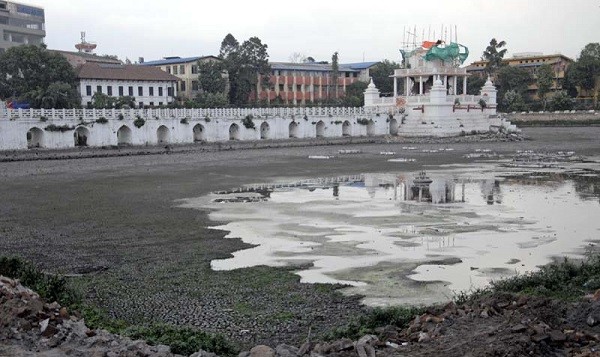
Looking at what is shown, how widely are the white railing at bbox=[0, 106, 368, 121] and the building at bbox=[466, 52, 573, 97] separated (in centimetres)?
3677

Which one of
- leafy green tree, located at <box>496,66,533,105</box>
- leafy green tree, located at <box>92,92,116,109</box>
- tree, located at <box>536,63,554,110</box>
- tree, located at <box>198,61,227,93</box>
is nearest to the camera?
leafy green tree, located at <box>92,92,116,109</box>

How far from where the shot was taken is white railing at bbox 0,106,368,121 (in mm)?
44812

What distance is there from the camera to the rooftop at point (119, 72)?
63.8 m

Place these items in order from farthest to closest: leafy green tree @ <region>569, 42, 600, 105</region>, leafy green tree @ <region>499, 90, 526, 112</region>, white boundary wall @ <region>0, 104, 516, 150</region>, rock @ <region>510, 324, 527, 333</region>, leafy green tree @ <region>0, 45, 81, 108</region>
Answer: leafy green tree @ <region>499, 90, 526, 112</region>, leafy green tree @ <region>569, 42, 600, 105</region>, leafy green tree @ <region>0, 45, 81, 108</region>, white boundary wall @ <region>0, 104, 516, 150</region>, rock @ <region>510, 324, 527, 333</region>

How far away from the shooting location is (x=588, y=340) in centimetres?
766

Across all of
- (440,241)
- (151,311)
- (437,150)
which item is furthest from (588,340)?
(437,150)

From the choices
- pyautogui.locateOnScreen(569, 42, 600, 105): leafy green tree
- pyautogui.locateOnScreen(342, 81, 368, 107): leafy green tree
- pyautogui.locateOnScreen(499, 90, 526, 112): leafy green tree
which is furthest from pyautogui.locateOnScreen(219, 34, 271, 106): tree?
pyautogui.locateOnScreen(569, 42, 600, 105): leafy green tree

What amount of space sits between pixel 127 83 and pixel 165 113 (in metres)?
17.7

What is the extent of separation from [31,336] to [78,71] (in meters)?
58.9

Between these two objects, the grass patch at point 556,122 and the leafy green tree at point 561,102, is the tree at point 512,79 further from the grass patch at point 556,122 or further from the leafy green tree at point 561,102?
the grass patch at point 556,122

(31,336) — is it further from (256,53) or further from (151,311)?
(256,53)

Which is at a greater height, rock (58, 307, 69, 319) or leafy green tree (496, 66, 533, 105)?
leafy green tree (496, 66, 533, 105)

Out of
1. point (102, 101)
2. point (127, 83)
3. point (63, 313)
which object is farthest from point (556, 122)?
point (63, 313)

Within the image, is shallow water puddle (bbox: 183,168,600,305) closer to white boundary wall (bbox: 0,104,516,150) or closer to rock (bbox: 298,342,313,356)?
rock (bbox: 298,342,313,356)
